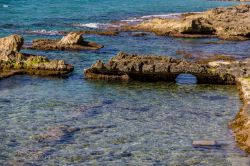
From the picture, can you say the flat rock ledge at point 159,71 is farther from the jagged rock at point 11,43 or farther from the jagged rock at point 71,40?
the jagged rock at point 71,40

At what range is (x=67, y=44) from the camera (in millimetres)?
65625

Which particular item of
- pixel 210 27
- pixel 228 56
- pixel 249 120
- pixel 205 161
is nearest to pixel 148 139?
pixel 205 161

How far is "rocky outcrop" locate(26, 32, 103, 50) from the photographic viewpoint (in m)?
64.6

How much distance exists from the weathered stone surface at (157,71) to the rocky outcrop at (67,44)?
1631cm

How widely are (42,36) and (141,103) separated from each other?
39.8 metres

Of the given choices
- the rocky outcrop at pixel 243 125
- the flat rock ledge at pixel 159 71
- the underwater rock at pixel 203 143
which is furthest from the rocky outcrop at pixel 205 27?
the underwater rock at pixel 203 143

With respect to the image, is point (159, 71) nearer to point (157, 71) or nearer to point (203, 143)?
point (157, 71)

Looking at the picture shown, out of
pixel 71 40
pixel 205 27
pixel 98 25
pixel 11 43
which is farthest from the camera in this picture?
pixel 98 25

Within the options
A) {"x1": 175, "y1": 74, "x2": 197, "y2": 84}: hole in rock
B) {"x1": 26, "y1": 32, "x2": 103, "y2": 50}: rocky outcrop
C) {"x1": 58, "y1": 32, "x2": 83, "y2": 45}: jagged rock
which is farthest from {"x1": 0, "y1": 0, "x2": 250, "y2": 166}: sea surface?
{"x1": 58, "y1": 32, "x2": 83, "y2": 45}: jagged rock

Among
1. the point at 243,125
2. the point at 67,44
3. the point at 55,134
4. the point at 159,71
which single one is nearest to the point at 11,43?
the point at 67,44

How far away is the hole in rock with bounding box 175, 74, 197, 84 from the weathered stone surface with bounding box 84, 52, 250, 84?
83cm

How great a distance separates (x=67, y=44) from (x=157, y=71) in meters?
21.2

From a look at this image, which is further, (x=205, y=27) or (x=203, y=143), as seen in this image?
(x=205, y=27)

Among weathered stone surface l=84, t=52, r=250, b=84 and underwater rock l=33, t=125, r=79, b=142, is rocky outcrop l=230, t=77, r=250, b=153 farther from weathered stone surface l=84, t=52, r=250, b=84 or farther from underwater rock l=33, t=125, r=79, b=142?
underwater rock l=33, t=125, r=79, b=142
